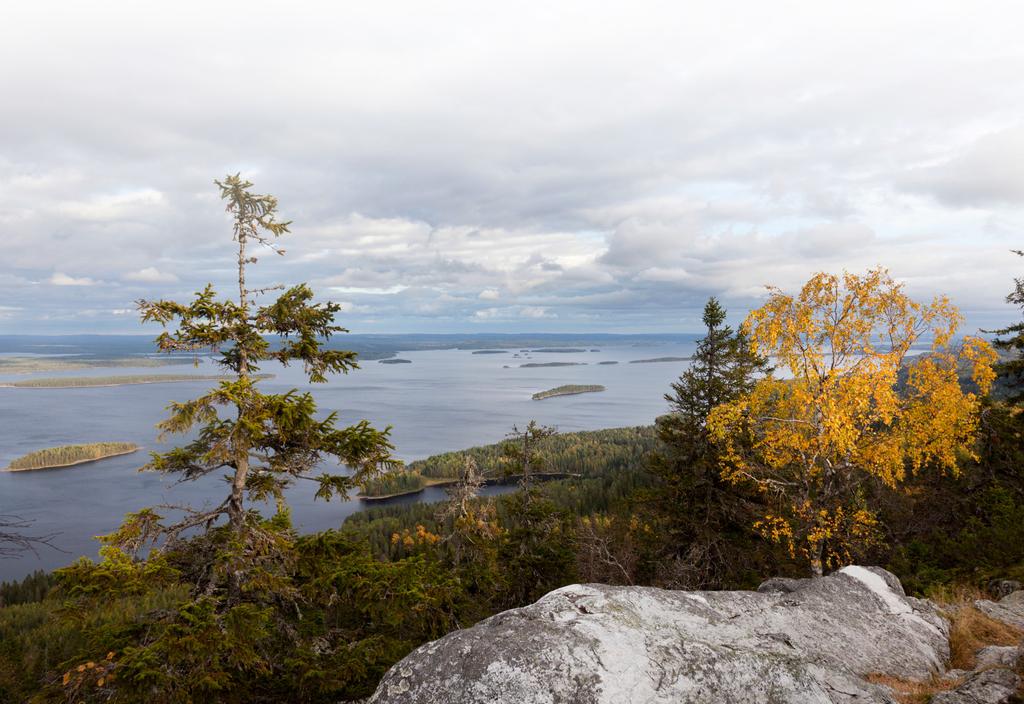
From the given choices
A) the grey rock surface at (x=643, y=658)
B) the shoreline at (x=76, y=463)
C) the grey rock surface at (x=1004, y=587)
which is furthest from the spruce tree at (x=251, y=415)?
the shoreline at (x=76, y=463)

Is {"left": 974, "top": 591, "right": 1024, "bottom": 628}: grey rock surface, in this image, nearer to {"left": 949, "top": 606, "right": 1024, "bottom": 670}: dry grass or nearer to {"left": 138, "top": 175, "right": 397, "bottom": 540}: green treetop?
{"left": 949, "top": 606, "right": 1024, "bottom": 670}: dry grass

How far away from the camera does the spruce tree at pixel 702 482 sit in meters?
20.3

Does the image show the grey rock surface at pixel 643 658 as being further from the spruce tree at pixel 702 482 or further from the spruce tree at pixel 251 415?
the spruce tree at pixel 702 482

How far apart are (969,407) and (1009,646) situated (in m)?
8.75

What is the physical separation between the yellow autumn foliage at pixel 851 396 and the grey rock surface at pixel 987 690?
9.03 metres

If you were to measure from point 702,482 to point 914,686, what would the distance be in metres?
13.4

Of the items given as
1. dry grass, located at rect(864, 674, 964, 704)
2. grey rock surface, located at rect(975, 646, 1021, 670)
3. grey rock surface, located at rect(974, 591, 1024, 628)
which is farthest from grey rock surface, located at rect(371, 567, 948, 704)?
grey rock surface, located at rect(974, 591, 1024, 628)

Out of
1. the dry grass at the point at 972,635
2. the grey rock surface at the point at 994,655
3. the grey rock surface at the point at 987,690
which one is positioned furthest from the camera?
the dry grass at the point at 972,635

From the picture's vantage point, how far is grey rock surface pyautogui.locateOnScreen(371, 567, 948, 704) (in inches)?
223

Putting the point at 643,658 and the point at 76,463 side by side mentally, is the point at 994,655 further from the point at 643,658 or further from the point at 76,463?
the point at 76,463

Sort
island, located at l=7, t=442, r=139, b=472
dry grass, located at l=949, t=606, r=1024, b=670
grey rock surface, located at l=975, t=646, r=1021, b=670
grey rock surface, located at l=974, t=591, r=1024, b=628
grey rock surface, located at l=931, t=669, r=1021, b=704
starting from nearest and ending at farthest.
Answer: grey rock surface, located at l=931, t=669, r=1021, b=704 < grey rock surface, located at l=975, t=646, r=1021, b=670 < dry grass, located at l=949, t=606, r=1024, b=670 < grey rock surface, located at l=974, t=591, r=1024, b=628 < island, located at l=7, t=442, r=139, b=472

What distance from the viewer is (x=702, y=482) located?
20.3 metres

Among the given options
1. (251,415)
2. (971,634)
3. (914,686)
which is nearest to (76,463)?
(251,415)

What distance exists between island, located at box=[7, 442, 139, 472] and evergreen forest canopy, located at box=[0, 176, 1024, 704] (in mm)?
153833
